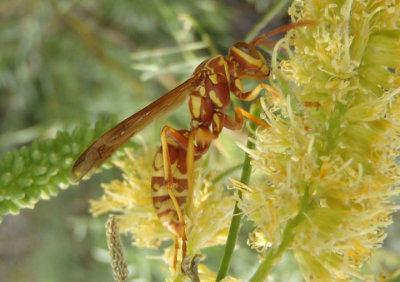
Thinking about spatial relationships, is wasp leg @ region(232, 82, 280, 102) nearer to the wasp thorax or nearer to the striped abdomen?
the wasp thorax

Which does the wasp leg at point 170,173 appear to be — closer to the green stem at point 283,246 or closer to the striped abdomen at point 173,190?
the striped abdomen at point 173,190

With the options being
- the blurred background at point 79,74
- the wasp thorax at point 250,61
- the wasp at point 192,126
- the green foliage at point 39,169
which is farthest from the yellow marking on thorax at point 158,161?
the blurred background at point 79,74

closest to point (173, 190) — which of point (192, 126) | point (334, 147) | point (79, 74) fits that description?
point (192, 126)

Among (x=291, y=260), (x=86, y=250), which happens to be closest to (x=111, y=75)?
(x=86, y=250)

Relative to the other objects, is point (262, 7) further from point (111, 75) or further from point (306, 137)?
point (111, 75)

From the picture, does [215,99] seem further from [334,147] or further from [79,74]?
[79,74]

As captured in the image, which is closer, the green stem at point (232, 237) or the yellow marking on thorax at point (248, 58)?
the green stem at point (232, 237)
